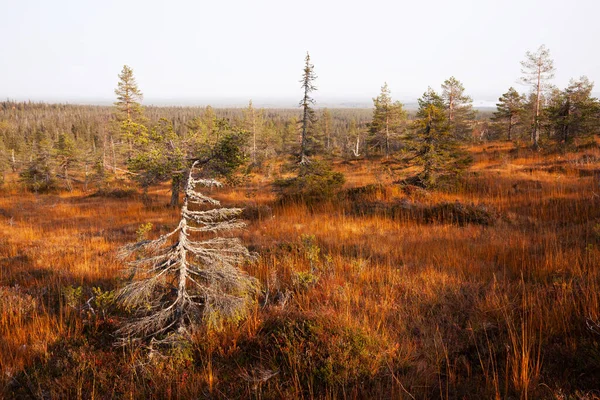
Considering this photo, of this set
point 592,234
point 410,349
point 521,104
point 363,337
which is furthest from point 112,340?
point 521,104

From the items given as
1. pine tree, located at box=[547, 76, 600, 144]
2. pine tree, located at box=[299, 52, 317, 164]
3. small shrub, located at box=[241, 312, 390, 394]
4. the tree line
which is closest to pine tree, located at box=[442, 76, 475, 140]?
the tree line

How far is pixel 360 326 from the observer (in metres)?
2.96

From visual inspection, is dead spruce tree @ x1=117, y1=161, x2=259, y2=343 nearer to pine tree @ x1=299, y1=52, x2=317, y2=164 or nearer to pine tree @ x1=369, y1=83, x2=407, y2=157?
pine tree @ x1=299, y1=52, x2=317, y2=164

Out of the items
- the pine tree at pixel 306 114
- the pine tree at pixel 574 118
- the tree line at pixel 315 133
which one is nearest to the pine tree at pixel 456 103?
the tree line at pixel 315 133

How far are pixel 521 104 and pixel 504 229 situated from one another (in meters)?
34.7

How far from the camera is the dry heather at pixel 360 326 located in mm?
2359

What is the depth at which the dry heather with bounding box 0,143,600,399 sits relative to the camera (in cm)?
236

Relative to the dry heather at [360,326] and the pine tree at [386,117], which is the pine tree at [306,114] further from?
the pine tree at [386,117]

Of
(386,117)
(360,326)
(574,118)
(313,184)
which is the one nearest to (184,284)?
(360,326)

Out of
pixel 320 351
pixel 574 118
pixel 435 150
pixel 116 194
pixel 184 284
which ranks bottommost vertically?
pixel 116 194

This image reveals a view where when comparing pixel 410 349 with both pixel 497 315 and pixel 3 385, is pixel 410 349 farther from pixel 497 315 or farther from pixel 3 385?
pixel 3 385

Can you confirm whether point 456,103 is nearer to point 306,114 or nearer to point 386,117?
point 386,117

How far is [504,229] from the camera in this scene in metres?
6.08

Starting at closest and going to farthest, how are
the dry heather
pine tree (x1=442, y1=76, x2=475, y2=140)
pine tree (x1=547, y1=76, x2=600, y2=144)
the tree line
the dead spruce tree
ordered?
1. the dry heather
2. the dead spruce tree
3. the tree line
4. pine tree (x1=547, y1=76, x2=600, y2=144)
5. pine tree (x1=442, y1=76, x2=475, y2=140)
